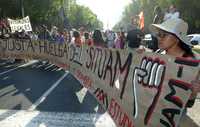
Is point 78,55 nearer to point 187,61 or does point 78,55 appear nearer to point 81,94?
point 81,94

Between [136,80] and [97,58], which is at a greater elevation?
[136,80]

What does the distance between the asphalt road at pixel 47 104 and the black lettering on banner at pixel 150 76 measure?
247 cm

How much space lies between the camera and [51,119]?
7617mm

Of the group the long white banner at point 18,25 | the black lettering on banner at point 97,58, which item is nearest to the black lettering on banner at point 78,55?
the black lettering on banner at point 97,58

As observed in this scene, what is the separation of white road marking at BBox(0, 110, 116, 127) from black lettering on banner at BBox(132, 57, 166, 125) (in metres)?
2.45

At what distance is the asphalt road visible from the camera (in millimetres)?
7438

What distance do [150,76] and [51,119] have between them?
11.3 ft

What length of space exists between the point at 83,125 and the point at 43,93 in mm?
3695

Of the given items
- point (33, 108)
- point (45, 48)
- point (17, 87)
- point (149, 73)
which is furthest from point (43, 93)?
point (149, 73)

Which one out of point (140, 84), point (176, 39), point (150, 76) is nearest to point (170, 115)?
point (150, 76)

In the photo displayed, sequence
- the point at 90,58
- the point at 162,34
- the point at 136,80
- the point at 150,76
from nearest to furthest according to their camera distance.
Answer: the point at 162,34
the point at 150,76
the point at 136,80
the point at 90,58

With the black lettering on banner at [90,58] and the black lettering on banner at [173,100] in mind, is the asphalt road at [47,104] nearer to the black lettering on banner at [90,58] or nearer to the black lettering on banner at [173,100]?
the black lettering on banner at [90,58]

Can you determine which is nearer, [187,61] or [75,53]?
[187,61]

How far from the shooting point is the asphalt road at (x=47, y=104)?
24.4 ft
